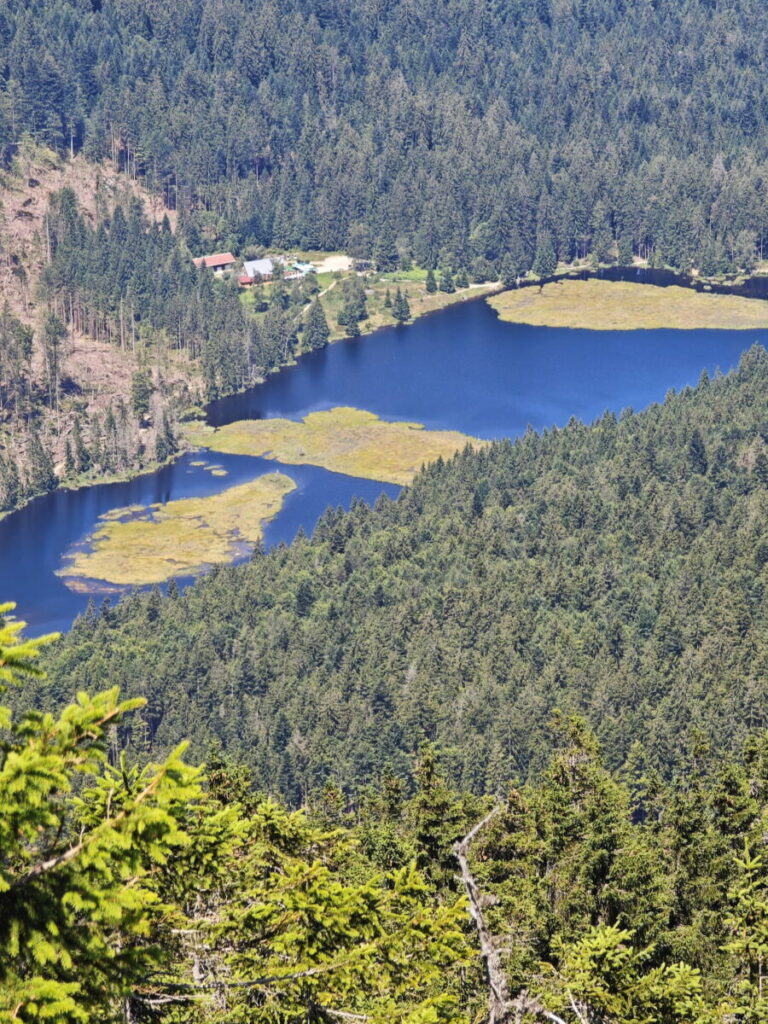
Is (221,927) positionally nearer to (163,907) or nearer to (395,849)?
(163,907)

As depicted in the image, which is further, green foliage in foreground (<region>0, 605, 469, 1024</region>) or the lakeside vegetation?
the lakeside vegetation

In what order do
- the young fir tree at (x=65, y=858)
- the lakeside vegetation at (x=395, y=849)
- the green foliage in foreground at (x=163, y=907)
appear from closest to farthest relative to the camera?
the young fir tree at (x=65, y=858), the green foliage in foreground at (x=163, y=907), the lakeside vegetation at (x=395, y=849)

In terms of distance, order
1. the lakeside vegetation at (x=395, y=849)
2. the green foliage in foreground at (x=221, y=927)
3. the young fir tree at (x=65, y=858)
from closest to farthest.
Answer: the young fir tree at (x=65, y=858)
the green foliage in foreground at (x=221, y=927)
the lakeside vegetation at (x=395, y=849)

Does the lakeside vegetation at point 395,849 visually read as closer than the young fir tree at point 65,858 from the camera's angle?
No

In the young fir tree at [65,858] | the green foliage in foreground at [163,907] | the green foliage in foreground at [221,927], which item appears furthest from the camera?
the green foliage in foreground at [221,927]

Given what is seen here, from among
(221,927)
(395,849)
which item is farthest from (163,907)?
(395,849)

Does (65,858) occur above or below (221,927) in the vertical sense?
above

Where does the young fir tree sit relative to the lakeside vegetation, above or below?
above

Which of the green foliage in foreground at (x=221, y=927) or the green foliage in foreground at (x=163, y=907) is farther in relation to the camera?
the green foliage in foreground at (x=221, y=927)

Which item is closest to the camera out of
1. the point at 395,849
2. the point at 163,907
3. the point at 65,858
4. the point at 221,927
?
the point at 65,858

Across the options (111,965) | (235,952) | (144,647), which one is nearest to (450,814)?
(235,952)

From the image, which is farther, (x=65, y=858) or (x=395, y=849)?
(x=395, y=849)

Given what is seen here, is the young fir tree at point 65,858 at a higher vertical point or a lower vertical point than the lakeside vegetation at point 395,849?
higher

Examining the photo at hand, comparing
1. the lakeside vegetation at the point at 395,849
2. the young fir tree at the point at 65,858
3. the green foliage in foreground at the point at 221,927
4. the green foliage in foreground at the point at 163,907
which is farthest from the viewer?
the lakeside vegetation at the point at 395,849
